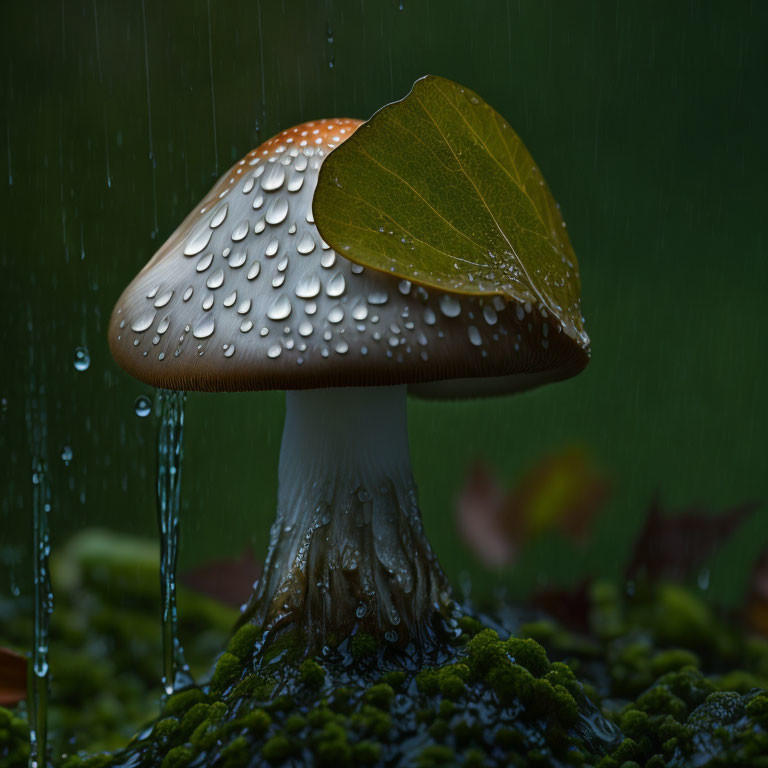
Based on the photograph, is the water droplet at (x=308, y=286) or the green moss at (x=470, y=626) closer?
the water droplet at (x=308, y=286)

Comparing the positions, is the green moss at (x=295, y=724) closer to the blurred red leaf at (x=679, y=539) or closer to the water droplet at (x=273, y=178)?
the water droplet at (x=273, y=178)

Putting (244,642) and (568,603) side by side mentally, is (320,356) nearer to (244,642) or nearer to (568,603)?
(244,642)

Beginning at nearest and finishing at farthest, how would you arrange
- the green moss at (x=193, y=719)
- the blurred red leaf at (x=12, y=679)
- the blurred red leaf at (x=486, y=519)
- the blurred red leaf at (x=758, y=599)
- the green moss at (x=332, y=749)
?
the green moss at (x=332, y=749), the green moss at (x=193, y=719), the blurred red leaf at (x=12, y=679), the blurred red leaf at (x=758, y=599), the blurred red leaf at (x=486, y=519)

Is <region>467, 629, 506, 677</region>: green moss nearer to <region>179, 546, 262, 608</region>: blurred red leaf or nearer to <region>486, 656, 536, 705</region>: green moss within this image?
<region>486, 656, 536, 705</region>: green moss

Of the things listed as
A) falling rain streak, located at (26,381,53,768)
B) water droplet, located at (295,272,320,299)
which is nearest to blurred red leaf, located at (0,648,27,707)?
falling rain streak, located at (26,381,53,768)

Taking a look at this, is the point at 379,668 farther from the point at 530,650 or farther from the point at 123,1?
the point at 123,1

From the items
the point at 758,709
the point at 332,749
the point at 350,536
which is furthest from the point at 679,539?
the point at 332,749

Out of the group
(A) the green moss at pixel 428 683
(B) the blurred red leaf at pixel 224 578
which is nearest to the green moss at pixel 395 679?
(A) the green moss at pixel 428 683
